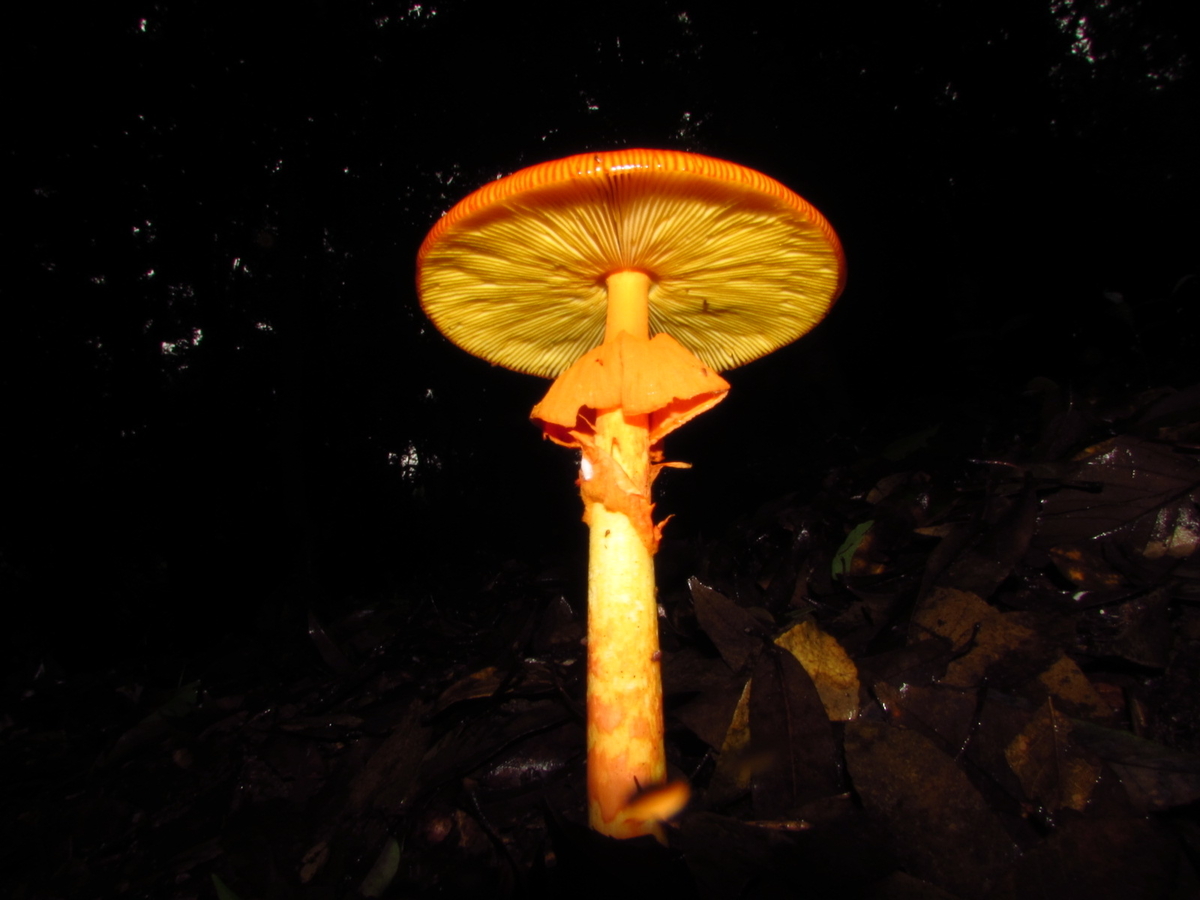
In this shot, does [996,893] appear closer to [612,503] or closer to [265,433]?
[612,503]

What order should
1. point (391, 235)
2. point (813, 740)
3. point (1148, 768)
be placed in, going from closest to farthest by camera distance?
1. point (1148, 768)
2. point (813, 740)
3. point (391, 235)

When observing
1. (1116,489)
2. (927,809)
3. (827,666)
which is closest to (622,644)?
(827,666)

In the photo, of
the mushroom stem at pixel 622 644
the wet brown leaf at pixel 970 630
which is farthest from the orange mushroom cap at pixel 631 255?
the wet brown leaf at pixel 970 630

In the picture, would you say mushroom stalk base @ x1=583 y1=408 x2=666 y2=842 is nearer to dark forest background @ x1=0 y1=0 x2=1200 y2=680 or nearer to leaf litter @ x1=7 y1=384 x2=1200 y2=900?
leaf litter @ x1=7 y1=384 x2=1200 y2=900

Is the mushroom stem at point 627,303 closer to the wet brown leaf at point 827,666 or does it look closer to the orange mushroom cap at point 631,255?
the orange mushroom cap at point 631,255

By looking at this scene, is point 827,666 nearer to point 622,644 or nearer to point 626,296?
point 622,644

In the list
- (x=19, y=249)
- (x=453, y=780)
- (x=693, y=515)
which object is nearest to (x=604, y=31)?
(x=693, y=515)
